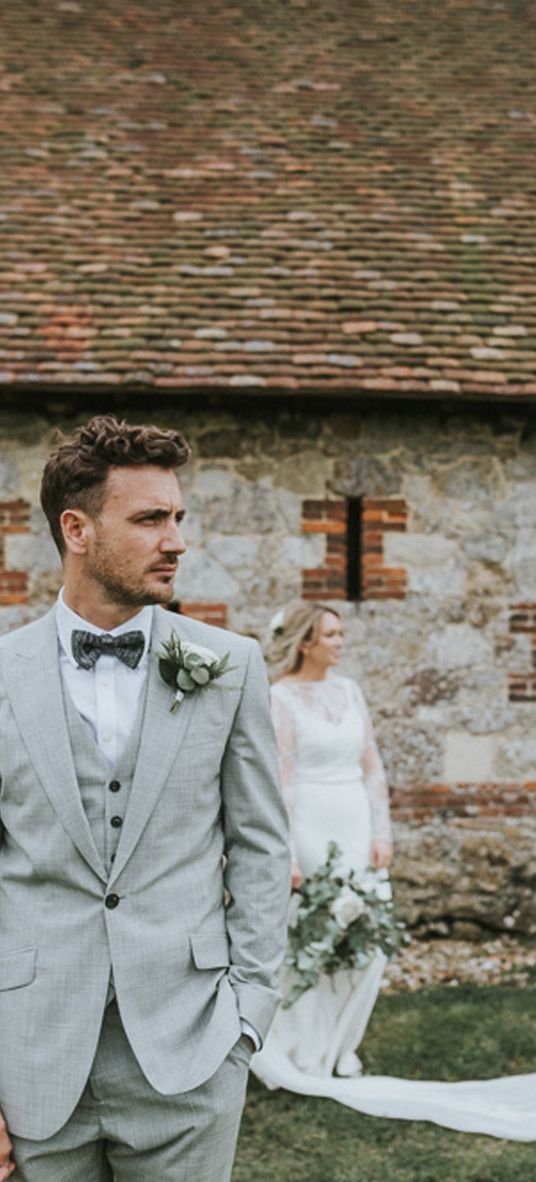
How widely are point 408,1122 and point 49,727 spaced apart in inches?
134

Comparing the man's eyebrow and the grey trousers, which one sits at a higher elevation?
the man's eyebrow

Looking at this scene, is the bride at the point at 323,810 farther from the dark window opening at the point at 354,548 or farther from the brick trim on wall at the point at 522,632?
the brick trim on wall at the point at 522,632

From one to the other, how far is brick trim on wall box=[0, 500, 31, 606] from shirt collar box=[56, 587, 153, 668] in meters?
5.26

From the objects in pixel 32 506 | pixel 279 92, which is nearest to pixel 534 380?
pixel 32 506

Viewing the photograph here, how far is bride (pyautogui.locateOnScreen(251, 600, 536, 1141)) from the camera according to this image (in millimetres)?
5590

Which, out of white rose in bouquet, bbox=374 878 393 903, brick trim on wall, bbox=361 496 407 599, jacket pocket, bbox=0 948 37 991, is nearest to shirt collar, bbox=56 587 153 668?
jacket pocket, bbox=0 948 37 991

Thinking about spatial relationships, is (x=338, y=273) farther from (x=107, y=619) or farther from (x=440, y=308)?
(x=107, y=619)

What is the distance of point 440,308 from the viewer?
781cm

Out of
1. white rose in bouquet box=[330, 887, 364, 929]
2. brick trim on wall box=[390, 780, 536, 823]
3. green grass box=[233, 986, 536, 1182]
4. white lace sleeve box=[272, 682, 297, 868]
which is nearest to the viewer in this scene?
green grass box=[233, 986, 536, 1182]

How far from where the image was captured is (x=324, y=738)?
5.76 m

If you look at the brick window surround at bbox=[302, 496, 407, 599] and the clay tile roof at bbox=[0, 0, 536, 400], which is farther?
the brick window surround at bbox=[302, 496, 407, 599]

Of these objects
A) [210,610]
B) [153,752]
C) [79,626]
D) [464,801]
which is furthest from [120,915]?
[464,801]

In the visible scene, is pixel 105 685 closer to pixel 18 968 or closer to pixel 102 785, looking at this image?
pixel 102 785

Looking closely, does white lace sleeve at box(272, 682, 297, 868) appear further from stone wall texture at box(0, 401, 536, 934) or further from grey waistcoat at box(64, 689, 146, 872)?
grey waistcoat at box(64, 689, 146, 872)
